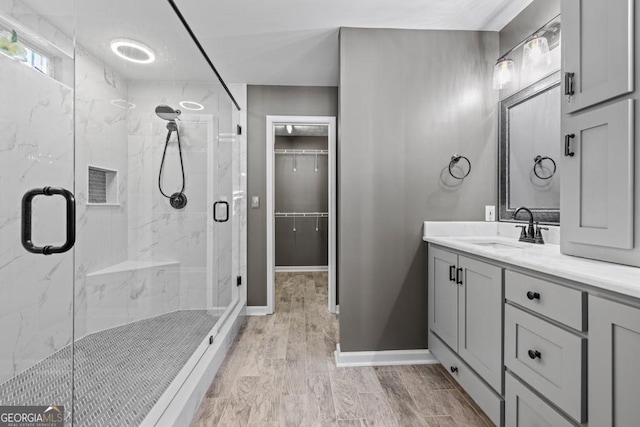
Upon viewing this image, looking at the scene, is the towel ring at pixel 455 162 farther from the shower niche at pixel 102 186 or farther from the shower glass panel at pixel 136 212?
the shower niche at pixel 102 186

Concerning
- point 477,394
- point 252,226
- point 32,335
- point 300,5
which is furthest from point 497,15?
point 32,335

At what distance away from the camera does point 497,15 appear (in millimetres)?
2189

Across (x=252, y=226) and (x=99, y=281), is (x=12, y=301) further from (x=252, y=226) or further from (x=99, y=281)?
(x=252, y=226)

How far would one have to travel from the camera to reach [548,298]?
1.21 meters

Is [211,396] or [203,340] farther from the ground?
[203,340]

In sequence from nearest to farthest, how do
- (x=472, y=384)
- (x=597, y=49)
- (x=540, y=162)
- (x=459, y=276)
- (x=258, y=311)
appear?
(x=597, y=49)
(x=472, y=384)
(x=459, y=276)
(x=540, y=162)
(x=258, y=311)

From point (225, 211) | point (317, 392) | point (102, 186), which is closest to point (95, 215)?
point (102, 186)

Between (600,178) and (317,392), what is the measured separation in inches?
71.4

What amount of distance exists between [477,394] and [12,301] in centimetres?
217

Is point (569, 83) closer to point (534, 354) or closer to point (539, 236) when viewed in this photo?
point (539, 236)

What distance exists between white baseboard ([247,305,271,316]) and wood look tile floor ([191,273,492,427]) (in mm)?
567

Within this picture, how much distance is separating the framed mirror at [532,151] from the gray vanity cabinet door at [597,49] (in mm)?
455

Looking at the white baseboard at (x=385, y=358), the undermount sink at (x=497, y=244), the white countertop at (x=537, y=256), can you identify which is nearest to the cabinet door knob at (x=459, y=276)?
the white countertop at (x=537, y=256)

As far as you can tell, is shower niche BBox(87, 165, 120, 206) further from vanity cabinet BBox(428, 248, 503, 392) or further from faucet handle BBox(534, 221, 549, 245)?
faucet handle BBox(534, 221, 549, 245)
